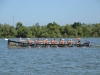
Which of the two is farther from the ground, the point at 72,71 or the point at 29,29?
the point at 29,29

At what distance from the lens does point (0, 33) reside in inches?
4245

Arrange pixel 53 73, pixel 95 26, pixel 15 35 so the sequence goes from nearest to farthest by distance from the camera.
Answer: pixel 53 73, pixel 15 35, pixel 95 26

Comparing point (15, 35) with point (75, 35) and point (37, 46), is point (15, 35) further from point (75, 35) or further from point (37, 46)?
point (37, 46)

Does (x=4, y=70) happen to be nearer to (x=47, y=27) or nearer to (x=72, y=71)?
(x=72, y=71)

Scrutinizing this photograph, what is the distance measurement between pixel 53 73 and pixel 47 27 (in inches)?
3585

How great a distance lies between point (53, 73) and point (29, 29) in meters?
88.5

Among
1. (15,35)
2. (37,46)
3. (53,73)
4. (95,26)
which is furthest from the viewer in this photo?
(95,26)

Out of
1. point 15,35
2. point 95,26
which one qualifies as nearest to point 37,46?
point 15,35

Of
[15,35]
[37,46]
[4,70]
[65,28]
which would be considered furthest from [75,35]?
[4,70]

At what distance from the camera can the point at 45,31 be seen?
10681cm

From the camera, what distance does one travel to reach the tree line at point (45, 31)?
106 meters

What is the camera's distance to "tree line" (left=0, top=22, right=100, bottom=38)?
106 metres

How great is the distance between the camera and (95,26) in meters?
115

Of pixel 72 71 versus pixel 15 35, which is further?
pixel 15 35
